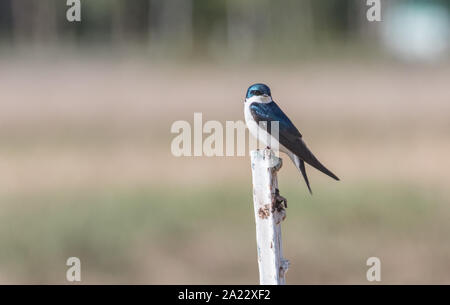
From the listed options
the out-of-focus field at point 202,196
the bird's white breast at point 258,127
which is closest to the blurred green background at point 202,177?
the out-of-focus field at point 202,196

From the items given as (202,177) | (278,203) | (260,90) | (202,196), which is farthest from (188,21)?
→ (278,203)

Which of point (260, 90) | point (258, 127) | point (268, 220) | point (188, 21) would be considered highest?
point (188, 21)

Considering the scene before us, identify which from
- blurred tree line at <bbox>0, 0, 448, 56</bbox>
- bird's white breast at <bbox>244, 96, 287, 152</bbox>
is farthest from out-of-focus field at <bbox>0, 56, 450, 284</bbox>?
blurred tree line at <bbox>0, 0, 448, 56</bbox>

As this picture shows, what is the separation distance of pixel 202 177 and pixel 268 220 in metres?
6.62

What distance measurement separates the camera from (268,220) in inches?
167

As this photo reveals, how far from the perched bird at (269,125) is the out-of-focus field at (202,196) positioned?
4037mm

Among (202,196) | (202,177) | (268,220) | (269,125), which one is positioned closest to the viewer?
(268,220)

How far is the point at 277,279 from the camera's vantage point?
4.15 m

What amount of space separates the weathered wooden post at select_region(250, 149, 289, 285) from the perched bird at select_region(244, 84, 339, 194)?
2.16ft

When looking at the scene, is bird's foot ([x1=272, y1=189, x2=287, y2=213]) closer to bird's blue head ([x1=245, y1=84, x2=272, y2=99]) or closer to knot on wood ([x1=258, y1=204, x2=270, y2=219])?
knot on wood ([x1=258, y1=204, x2=270, y2=219])

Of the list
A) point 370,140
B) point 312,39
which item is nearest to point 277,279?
point 370,140

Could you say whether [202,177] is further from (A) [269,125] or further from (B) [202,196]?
(A) [269,125]

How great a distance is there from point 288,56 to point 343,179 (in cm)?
1617

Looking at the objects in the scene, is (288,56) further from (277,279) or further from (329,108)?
(277,279)
